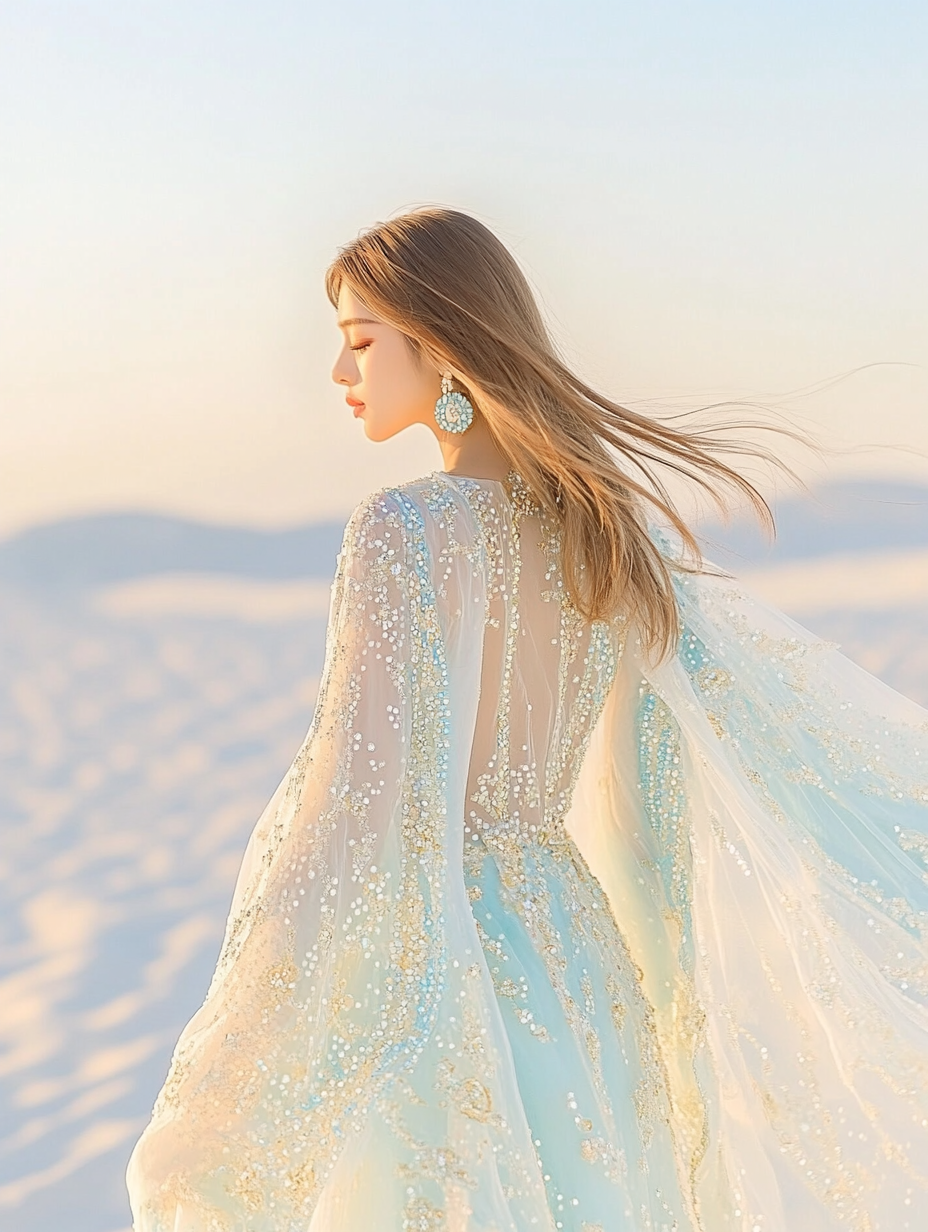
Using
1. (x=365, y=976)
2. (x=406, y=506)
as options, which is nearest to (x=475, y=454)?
(x=406, y=506)

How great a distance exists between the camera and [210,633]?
199 inches

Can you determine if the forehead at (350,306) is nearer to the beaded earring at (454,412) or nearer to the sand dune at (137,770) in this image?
the beaded earring at (454,412)

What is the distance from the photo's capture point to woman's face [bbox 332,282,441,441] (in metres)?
1.54

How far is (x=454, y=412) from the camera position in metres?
1.51

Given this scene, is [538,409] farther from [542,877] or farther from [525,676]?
[542,877]

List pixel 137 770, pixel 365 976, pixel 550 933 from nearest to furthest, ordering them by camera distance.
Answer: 1. pixel 365 976
2. pixel 550 933
3. pixel 137 770

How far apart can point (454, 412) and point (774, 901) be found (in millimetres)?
670

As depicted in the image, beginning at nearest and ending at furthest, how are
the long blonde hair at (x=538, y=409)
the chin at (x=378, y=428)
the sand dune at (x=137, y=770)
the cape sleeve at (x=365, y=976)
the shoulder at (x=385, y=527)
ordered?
the cape sleeve at (x=365, y=976) → the shoulder at (x=385, y=527) → the long blonde hair at (x=538, y=409) → the chin at (x=378, y=428) → the sand dune at (x=137, y=770)

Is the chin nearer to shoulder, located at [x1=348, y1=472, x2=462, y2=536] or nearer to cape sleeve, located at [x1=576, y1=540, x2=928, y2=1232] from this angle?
shoulder, located at [x1=348, y1=472, x2=462, y2=536]

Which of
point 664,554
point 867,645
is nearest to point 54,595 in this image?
point 867,645

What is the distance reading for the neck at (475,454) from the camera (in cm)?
150

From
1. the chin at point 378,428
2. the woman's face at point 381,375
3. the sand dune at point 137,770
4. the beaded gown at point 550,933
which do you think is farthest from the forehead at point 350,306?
the sand dune at point 137,770

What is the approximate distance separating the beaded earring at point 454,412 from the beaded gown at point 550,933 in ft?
0.37

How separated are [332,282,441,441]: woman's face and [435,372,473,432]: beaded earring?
0.03 m
